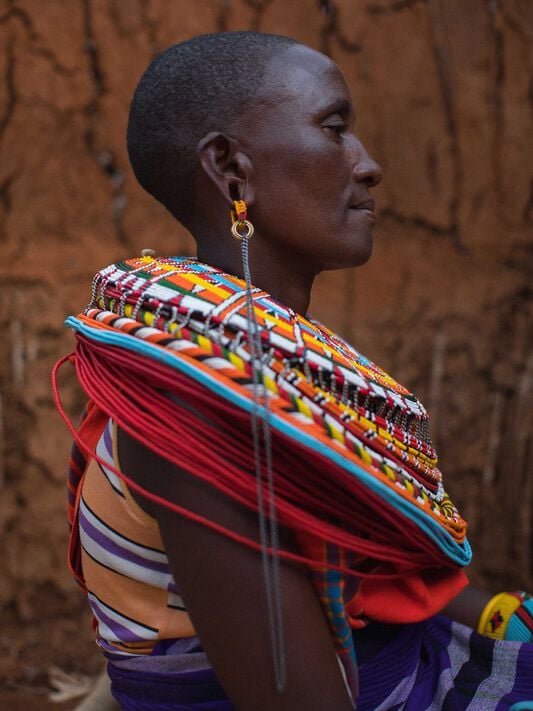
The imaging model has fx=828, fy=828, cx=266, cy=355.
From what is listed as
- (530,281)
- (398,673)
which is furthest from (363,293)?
(398,673)

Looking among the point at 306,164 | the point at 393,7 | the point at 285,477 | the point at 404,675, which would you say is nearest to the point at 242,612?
the point at 285,477

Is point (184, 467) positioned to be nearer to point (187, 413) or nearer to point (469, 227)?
point (187, 413)

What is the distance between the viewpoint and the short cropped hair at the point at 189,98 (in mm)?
1325

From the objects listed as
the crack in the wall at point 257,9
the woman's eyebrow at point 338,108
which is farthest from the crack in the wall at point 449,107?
the woman's eyebrow at point 338,108

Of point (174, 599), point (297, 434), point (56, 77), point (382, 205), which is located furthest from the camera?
point (382, 205)

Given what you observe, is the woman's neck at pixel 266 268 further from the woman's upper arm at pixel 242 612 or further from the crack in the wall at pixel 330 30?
the crack in the wall at pixel 330 30

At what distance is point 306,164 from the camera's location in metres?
1.31

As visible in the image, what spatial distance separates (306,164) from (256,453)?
508mm

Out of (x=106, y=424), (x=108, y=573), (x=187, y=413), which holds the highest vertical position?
(x=187, y=413)

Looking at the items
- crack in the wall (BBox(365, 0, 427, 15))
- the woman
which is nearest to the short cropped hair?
the woman

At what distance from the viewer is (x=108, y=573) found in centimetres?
126

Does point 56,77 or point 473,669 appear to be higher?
point 56,77

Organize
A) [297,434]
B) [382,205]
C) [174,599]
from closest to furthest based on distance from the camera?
[297,434] → [174,599] → [382,205]

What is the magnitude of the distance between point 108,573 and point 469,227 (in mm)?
2221
